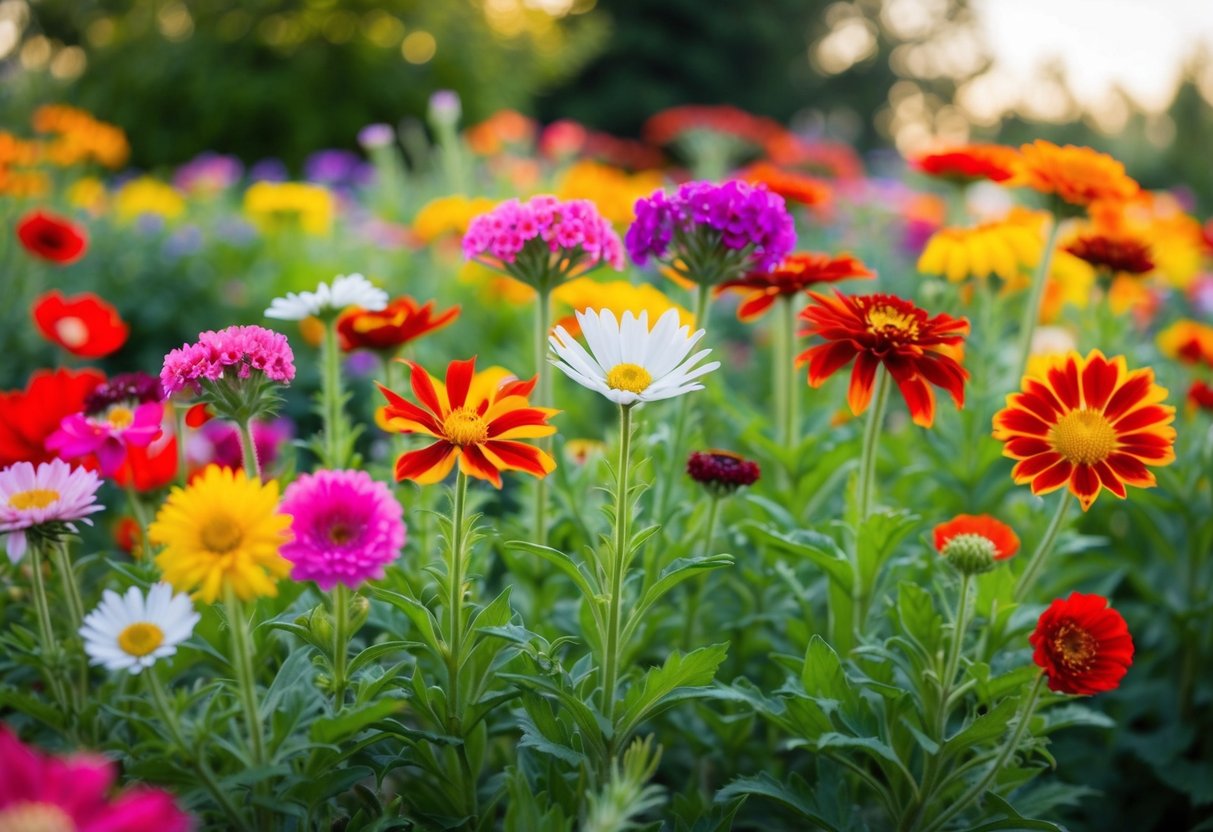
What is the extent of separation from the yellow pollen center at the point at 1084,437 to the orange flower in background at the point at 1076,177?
762 mm

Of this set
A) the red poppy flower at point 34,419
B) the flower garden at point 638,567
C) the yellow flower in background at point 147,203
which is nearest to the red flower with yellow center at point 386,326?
the flower garden at point 638,567

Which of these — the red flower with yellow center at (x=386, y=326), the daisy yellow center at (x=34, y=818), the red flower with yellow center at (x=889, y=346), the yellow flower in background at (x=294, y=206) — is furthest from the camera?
the yellow flower in background at (x=294, y=206)

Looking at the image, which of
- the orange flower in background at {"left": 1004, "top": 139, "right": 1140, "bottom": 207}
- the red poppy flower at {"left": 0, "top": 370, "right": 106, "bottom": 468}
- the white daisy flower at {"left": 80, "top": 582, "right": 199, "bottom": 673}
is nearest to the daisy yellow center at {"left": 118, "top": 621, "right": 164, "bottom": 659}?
the white daisy flower at {"left": 80, "top": 582, "right": 199, "bottom": 673}

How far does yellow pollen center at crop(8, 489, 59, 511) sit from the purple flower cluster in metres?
0.89

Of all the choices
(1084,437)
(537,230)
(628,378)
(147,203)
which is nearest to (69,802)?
(628,378)

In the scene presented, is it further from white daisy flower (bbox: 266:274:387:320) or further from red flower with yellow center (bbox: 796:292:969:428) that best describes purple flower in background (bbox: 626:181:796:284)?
white daisy flower (bbox: 266:274:387:320)

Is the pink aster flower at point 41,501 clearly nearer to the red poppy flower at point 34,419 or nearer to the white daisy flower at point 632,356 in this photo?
the red poppy flower at point 34,419

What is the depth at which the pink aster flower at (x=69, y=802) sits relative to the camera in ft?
2.28

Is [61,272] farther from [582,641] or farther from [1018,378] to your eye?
[1018,378]

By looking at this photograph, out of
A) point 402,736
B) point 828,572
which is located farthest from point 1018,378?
point 402,736

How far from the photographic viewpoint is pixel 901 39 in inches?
843

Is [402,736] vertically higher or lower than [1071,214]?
lower

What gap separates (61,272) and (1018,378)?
12.1ft

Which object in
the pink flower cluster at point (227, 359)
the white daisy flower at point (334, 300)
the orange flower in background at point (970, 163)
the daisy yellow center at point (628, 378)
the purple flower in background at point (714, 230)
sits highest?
the orange flower in background at point (970, 163)
